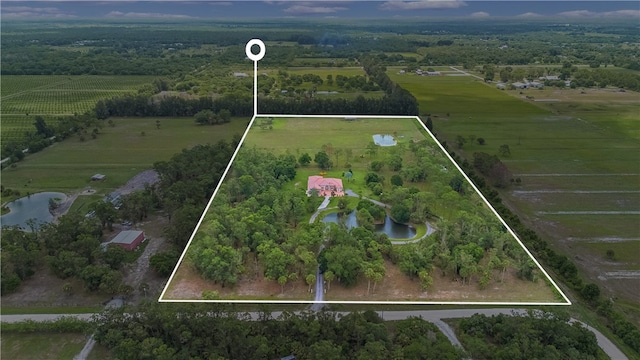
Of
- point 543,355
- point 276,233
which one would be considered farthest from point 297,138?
point 543,355

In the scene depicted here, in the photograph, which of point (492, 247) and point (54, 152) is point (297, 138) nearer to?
point (492, 247)

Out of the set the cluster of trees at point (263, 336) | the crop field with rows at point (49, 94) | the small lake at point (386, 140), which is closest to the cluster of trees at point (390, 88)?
the cluster of trees at point (263, 336)

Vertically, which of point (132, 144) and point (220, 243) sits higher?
point (220, 243)

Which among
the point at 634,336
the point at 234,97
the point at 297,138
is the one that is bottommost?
the point at 634,336

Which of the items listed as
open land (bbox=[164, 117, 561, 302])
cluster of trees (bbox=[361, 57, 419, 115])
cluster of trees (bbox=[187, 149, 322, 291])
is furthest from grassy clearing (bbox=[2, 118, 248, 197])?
cluster of trees (bbox=[187, 149, 322, 291])

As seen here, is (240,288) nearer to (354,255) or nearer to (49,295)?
(354,255)

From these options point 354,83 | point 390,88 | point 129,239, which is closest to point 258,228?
point 129,239
